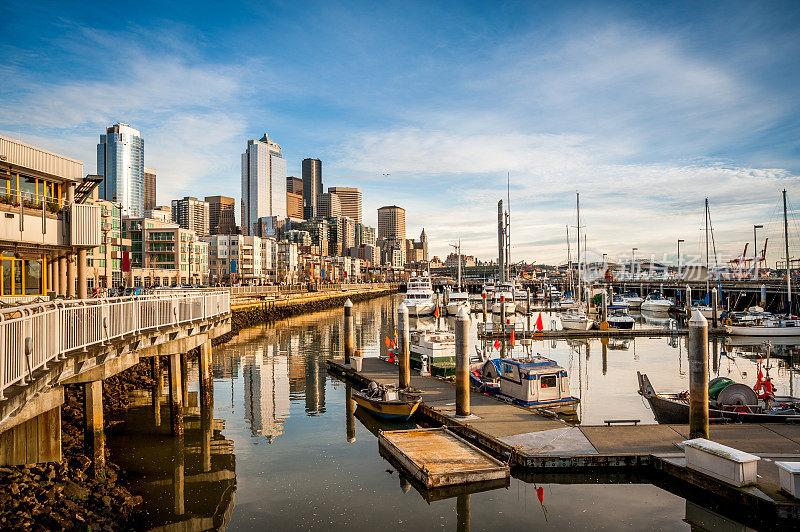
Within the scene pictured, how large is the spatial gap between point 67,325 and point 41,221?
1546 cm

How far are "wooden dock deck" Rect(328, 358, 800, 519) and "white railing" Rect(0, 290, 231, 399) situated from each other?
13.4m

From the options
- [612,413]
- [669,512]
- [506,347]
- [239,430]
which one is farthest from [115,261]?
[669,512]

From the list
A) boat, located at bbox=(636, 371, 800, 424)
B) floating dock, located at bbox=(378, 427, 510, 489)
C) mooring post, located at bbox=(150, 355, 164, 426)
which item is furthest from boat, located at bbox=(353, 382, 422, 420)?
boat, located at bbox=(636, 371, 800, 424)

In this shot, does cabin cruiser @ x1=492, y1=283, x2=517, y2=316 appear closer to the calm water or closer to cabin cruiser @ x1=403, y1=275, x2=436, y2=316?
cabin cruiser @ x1=403, y1=275, x2=436, y2=316

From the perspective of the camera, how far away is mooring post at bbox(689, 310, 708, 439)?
21.0 m

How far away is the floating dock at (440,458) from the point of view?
63.8 ft

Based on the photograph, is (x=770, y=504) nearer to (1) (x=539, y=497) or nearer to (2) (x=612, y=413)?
(1) (x=539, y=497)

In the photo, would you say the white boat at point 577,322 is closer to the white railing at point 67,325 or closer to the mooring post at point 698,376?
the mooring post at point 698,376

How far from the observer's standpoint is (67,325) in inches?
653

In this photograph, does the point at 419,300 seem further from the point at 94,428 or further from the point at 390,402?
the point at 94,428

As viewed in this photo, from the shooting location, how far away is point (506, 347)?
59.1m

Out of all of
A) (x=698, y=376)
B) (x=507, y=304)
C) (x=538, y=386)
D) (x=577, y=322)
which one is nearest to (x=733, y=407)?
(x=698, y=376)

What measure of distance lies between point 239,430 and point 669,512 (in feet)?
65.3

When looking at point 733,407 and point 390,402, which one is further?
point 390,402
